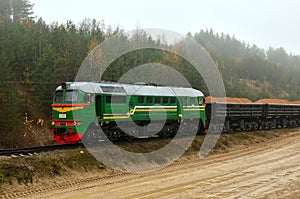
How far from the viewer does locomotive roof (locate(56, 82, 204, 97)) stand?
1822 cm

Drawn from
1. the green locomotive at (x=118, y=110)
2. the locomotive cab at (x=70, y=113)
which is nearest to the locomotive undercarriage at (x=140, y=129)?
the green locomotive at (x=118, y=110)

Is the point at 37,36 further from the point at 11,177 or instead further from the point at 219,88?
the point at 11,177

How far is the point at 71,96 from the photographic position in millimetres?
18047

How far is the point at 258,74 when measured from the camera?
Answer: 429ft

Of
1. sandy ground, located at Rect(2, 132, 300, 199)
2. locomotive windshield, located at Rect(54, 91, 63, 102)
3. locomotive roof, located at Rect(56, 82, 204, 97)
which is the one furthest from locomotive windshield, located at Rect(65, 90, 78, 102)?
sandy ground, located at Rect(2, 132, 300, 199)

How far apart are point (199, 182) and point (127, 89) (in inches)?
293

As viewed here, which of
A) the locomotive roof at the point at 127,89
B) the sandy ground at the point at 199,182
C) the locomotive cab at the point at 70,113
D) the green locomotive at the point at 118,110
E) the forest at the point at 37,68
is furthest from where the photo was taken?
the forest at the point at 37,68

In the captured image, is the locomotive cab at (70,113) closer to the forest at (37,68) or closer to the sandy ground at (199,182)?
the sandy ground at (199,182)

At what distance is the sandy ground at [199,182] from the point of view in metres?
12.7

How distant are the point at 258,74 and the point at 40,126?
10722 centimetres

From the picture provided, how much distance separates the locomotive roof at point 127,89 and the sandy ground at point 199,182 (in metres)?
4.47

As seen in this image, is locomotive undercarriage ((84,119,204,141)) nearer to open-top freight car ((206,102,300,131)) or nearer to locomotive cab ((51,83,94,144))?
locomotive cab ((51,83,94,144))

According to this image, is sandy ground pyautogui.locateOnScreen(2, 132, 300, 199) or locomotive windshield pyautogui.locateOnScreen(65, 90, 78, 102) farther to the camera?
locomotive windshield pyautogui.locateOnScreen(65, 90, 78, 102)

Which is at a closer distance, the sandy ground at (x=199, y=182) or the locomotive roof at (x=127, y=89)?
the sandy ground at (x=199, y=182)
